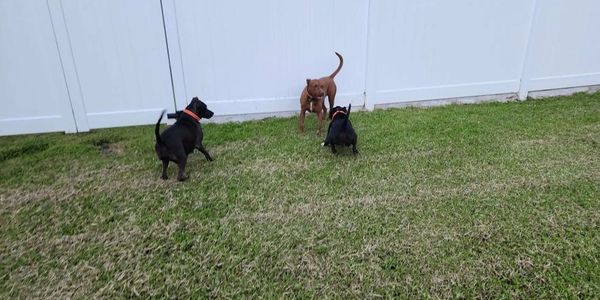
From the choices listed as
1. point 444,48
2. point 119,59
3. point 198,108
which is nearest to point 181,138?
point 198,108

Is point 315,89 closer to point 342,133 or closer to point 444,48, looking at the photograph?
point 342,133

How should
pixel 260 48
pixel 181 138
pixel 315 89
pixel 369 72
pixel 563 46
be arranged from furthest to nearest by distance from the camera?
pixel 563 46 → pixel 369 72 → pixel 260 48 → pixel 315 89 → pixel 181 138

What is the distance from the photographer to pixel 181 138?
2.76 metres

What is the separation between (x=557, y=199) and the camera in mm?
2541

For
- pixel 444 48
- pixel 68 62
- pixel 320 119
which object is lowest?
pixel 320 119

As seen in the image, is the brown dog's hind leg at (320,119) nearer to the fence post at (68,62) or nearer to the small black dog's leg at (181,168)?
the small black dog's leg at (181,168)

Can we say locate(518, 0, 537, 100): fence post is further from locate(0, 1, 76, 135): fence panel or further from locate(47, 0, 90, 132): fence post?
locate(0, 1, 76, 135): fence panel

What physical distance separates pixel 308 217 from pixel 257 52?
2.21 meters

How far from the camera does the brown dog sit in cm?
346

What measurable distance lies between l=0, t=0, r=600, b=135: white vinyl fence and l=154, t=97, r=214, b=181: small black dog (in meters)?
1.08

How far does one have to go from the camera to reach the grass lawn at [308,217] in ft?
6.24

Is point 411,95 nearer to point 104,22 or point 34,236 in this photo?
point 104,22

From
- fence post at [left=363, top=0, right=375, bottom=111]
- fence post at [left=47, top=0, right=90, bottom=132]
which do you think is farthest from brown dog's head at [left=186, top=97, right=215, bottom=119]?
fence post at [left=363, top=0, right=375, bottom=111]

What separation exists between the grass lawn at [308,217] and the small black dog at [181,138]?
0.67ft
